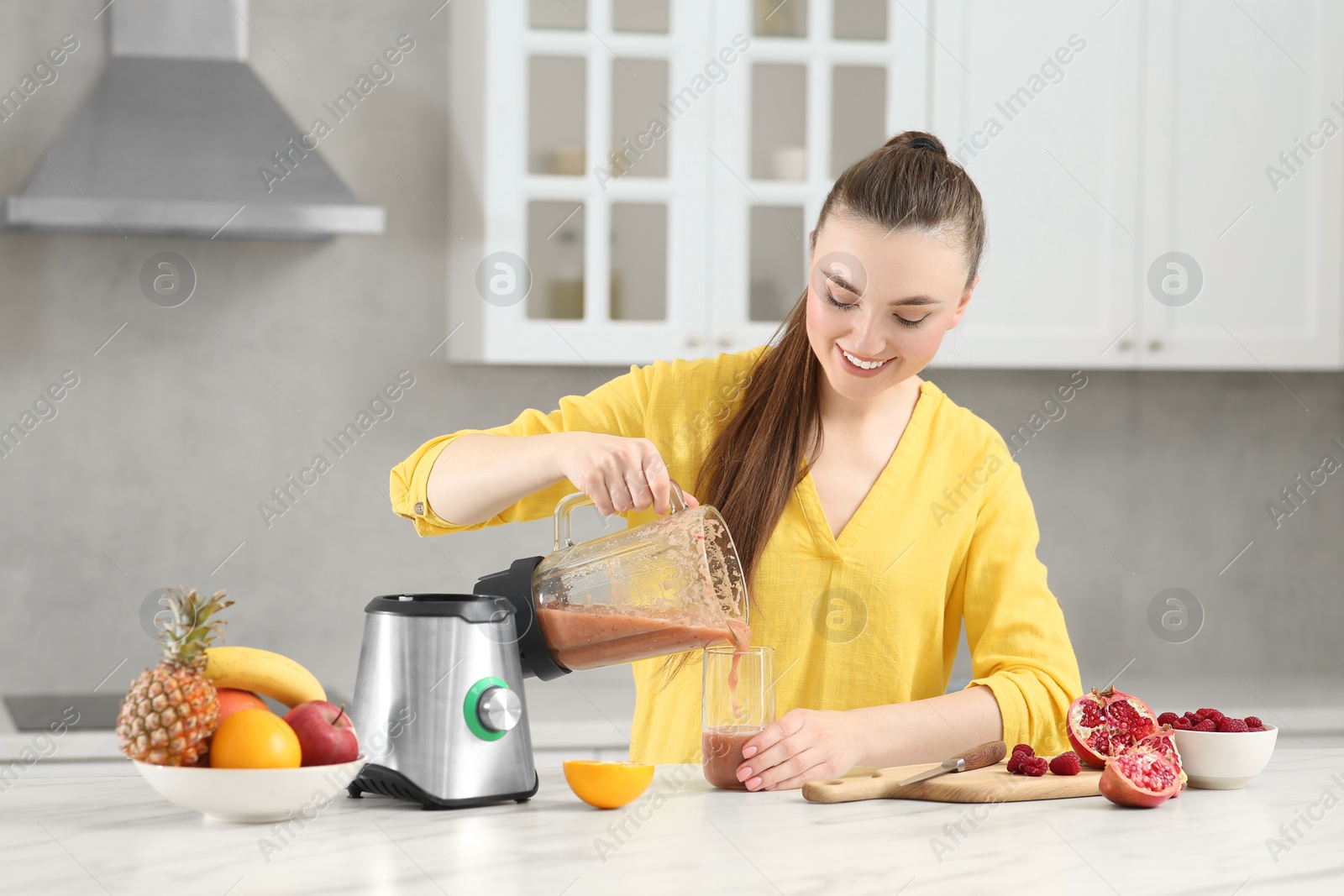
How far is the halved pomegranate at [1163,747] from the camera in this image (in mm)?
1126

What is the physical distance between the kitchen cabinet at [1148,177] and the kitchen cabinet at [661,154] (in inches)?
8.3

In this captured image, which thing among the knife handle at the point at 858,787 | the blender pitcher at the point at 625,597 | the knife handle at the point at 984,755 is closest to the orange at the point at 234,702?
the blender pitcher at the point at 625,597

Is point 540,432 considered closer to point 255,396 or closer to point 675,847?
point 675,847

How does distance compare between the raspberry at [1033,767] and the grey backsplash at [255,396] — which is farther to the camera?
the grey backsplash at [255,396]

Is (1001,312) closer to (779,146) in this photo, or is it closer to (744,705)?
(779,146)

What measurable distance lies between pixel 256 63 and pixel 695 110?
37.7 inches

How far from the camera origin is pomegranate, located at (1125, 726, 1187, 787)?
1126 mm

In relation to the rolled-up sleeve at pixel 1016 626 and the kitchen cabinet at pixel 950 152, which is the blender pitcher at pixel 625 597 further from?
the kitchen cabinet at pixel 950 152

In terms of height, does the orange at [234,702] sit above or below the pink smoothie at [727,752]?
above

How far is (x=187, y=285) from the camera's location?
273cm

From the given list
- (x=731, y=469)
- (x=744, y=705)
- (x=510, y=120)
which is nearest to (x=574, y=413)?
(x=731, y=469)

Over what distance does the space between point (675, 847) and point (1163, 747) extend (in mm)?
475

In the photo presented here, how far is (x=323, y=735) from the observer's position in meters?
0.96

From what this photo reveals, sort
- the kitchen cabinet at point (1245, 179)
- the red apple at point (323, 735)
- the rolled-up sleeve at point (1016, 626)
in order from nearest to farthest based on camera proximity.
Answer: the red apple at point (323, 735)
the rolled-up sleeve at point (1016, 626)
the kitchen cabinet at point (1245, 179)
